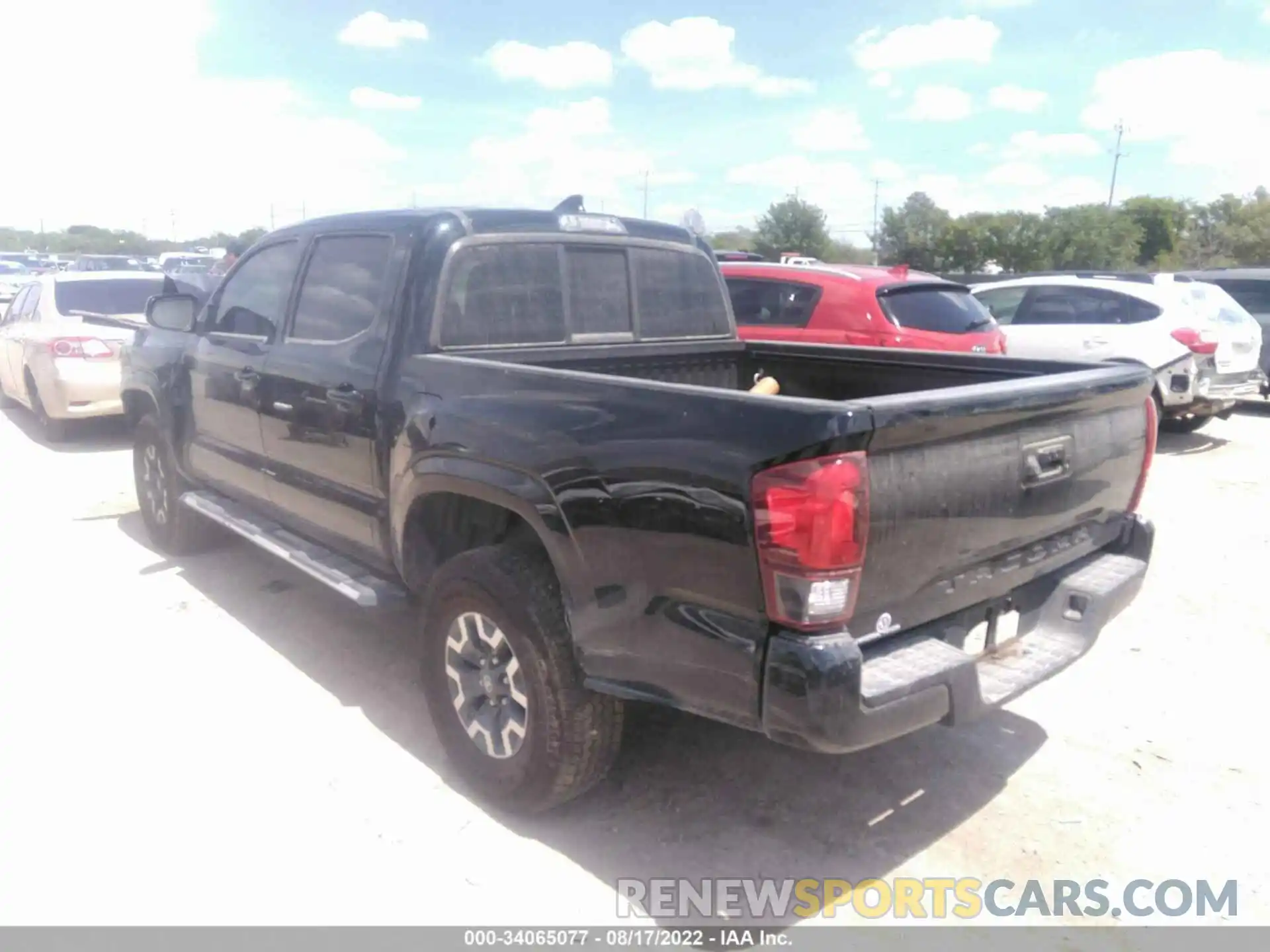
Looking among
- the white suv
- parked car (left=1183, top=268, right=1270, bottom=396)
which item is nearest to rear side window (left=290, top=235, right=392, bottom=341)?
the white suv

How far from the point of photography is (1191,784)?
11.6 ft

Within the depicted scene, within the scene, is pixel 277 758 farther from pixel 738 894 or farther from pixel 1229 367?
pixel 1229 367

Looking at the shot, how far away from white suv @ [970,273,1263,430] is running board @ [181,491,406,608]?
24.5ft

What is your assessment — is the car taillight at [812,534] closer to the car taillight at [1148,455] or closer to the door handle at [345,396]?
the car taillight at [1148,455]

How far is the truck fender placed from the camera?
2.92 meters

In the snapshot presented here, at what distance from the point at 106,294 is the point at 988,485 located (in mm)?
9690

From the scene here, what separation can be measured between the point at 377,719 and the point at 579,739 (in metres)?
1.29

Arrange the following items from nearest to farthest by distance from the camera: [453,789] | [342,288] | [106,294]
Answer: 1. [453,789]
2. [342,288]
3. [106,294]

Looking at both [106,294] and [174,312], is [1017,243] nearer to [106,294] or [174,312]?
[106,294]

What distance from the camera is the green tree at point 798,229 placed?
2072 inches

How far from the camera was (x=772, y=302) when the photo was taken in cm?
882

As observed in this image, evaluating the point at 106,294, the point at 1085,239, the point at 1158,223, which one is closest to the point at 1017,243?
the point at 1085,239

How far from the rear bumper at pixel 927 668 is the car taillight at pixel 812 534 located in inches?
3.8

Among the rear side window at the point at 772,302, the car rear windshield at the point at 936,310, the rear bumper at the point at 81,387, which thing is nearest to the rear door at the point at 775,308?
the rear side window at the point at 772,302
